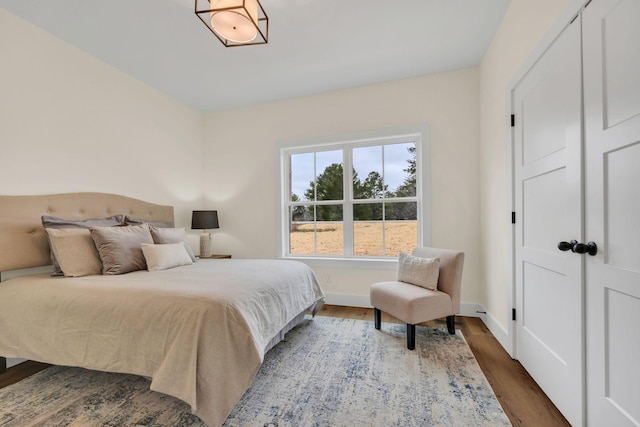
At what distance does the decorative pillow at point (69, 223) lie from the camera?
2117mm

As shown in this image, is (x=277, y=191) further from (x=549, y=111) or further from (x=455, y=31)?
(x=549, y=111)

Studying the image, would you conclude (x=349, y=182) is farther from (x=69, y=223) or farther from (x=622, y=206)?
(x=69, y=223)

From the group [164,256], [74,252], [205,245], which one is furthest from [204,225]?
[74,252]

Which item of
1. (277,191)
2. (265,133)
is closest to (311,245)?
(277,191)

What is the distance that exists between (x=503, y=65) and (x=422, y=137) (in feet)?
3.27

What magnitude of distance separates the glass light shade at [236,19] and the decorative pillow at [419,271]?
2.31m

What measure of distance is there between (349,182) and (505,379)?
7.96ft

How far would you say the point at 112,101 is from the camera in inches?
114

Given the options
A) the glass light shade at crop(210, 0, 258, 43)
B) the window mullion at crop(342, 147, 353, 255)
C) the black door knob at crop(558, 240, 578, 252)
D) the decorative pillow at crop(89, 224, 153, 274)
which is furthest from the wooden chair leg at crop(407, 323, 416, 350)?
the glass light shade at crop(210, 0, 258, 43)

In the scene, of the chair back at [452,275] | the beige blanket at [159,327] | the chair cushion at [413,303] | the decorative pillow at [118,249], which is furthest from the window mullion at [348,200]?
the decorative pillow at [118,249]

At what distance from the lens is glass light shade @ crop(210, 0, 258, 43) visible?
161 centimetres

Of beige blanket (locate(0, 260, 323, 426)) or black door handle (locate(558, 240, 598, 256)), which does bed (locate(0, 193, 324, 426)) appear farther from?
black door handle (locate(558, 240, 598, 256))

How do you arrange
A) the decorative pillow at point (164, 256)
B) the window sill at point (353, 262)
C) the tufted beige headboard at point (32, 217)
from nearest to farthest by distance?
the tufted beige headboard at point (32, 217) → the decorative pillow at point (164, 256) → the window sill at point (353, 262)

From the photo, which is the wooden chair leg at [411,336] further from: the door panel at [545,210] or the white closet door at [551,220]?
the door panel at [545,210]
